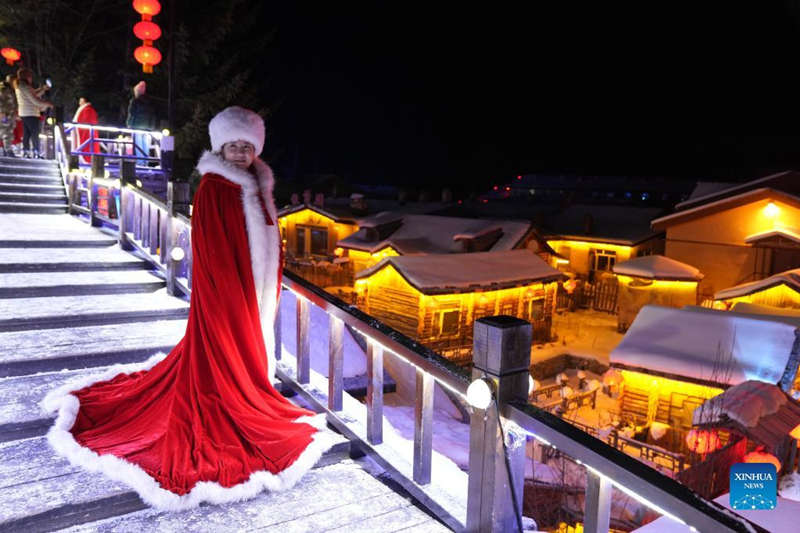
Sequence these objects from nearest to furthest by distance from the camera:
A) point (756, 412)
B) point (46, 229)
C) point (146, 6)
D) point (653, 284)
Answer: point (46, 229)
point (756, 412)
point (146, 6)
point (653, 284)

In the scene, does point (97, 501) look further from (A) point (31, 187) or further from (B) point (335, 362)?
(A) point (31, 187)

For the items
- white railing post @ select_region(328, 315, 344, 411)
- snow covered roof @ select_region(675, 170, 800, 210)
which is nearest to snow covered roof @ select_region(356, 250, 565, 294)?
snow covered roof @ select_region(675, 170, 800, 210)

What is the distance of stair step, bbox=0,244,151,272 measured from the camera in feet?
21.6

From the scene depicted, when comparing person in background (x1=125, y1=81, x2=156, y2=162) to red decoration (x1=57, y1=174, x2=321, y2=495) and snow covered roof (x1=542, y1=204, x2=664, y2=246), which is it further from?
snow covered roof (x1=542, y1=204, x2=664, y2=246)

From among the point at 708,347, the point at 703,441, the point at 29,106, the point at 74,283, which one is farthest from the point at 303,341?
the point at 29,106

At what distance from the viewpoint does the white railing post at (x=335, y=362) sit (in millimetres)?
3982

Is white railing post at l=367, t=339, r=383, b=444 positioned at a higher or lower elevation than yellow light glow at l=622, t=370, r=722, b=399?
higher

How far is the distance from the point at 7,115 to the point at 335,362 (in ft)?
Answer: 47.6

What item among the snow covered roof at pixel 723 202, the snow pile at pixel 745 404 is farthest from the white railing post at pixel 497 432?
the snow covered roof at pixel 723 202

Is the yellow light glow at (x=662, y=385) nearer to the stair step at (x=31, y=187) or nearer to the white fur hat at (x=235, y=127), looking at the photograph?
the white fur hat at (x=235, y=127)

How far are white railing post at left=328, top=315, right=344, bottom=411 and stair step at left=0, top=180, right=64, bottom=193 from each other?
31.0 ft

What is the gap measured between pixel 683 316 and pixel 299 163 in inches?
1443

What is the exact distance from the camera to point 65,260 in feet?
22.9

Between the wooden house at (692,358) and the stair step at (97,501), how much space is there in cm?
1105
